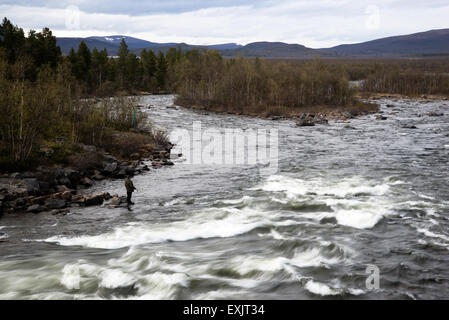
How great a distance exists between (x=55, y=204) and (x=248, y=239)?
9.49 metres

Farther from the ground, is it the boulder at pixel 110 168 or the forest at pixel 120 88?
the forest at pixel 120 88

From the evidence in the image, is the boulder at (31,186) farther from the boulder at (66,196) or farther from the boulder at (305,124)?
the boulder at (305,124)

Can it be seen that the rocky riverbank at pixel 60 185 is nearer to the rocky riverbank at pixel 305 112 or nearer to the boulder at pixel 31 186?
the boulder at pixel 31 186

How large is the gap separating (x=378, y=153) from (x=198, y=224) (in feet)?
66.7

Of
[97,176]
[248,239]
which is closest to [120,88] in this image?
[97,176]

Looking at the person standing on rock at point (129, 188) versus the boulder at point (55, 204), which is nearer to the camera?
the boulder at point (55, 204)

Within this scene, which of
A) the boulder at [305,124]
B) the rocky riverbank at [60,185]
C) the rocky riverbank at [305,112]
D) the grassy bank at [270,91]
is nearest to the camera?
the rocky riverbank at [60,185]

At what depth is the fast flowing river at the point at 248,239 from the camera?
11273mm

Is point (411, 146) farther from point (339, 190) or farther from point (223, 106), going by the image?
point (223, 106)

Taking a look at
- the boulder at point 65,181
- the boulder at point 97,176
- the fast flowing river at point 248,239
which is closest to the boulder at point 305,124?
the fast flowing river at point 248,239

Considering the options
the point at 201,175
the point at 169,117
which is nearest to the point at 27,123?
the point at 201,175

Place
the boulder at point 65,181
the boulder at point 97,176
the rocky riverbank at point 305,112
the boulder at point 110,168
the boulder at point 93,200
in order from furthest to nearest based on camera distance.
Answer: the rocky riverbank at point 305,112 < the boulder at point 110,168 < the boulder at point 97,176 < the boulder at point 65,181 < the boulder at point 93,200

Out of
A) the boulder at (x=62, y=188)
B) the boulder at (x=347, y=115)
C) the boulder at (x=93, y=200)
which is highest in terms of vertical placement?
the boulder at (x=347, y=115)
